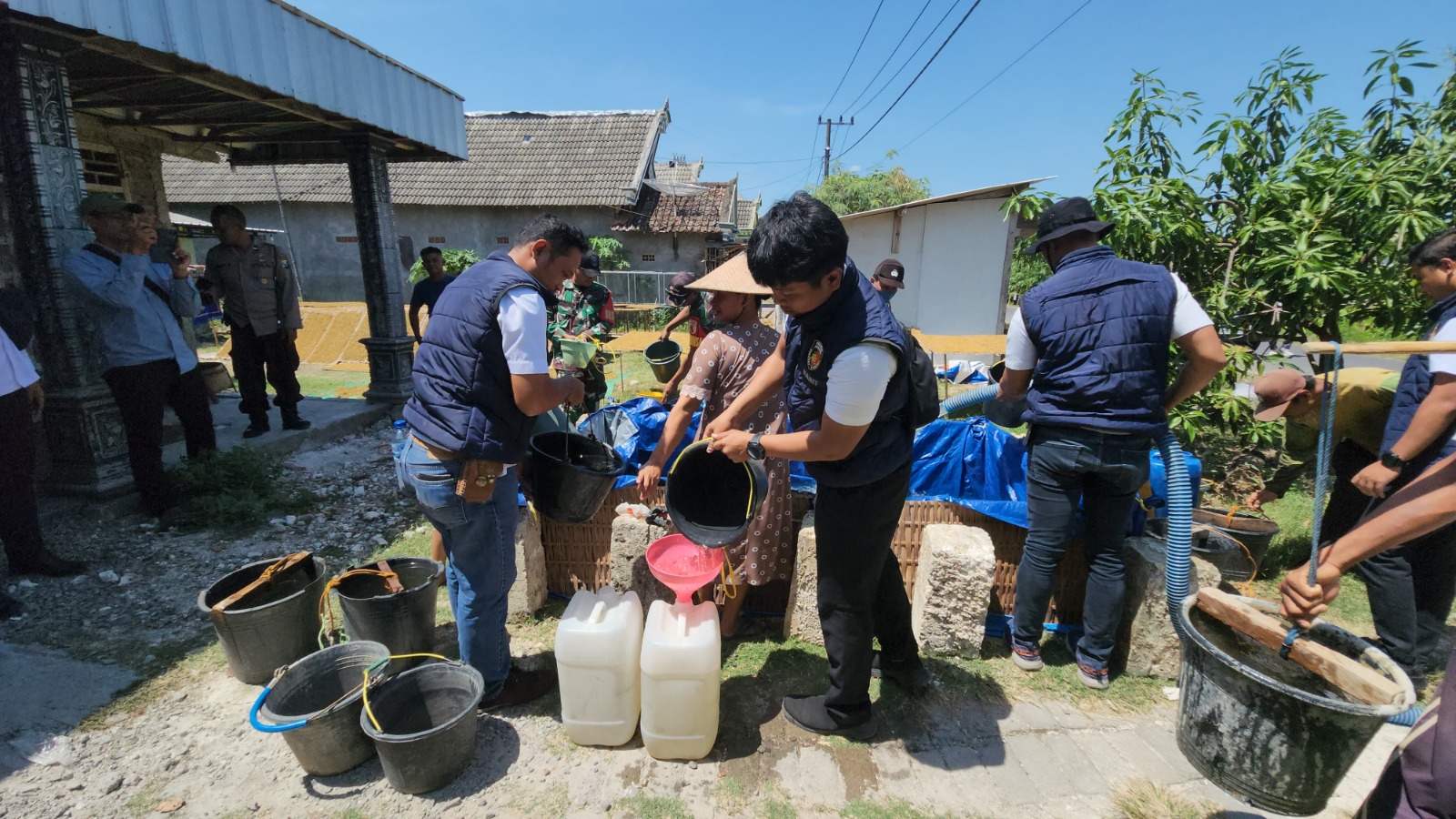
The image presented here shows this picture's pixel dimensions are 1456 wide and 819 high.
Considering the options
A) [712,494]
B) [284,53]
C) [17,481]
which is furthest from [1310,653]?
[284,53]

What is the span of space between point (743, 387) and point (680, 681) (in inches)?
47.3

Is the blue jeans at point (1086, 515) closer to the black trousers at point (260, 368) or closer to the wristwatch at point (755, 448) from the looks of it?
the wristwatch at point (755, 448)

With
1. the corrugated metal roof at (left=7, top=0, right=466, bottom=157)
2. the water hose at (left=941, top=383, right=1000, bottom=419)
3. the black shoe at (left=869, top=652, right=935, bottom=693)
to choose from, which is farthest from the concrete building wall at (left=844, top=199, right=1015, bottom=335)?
the black shoe at (left=869, top=652, right=935, bottom=693)

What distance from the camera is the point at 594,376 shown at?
15.0 feet

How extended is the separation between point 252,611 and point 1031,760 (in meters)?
3.05

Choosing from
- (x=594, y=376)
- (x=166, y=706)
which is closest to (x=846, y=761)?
(x=166, y=706)

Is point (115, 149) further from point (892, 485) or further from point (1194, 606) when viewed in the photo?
point (1194, 606)

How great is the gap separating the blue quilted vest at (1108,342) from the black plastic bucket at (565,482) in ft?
5.92

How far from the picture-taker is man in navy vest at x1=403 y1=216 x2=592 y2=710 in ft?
6.95

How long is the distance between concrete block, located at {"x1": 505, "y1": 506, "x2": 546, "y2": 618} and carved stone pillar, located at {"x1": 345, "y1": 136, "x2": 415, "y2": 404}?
4333mm

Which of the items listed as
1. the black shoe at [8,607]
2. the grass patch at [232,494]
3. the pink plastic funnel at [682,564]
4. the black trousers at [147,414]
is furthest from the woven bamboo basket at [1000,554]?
the black trousers at [147,414]

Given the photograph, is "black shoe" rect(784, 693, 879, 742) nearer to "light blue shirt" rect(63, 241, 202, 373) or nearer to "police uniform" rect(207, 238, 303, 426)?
"light blue shirt" rect(63, 241, 202, 373)

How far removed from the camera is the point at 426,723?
233cm

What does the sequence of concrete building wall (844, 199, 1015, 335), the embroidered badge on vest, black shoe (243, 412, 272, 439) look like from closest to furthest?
1. the embroidered badge on vest
2. black shoe (243, 412, 272, 439)
3. concrete building wall (844, 199, 1015, 335)
